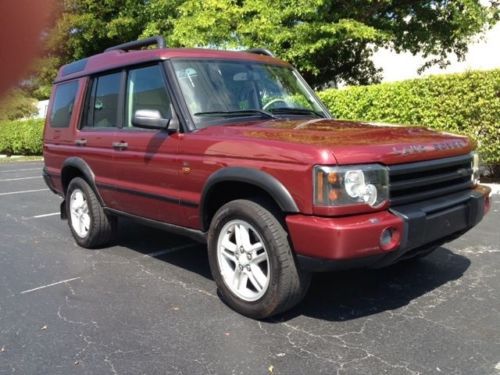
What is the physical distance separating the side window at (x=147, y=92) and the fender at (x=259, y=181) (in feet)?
2.80

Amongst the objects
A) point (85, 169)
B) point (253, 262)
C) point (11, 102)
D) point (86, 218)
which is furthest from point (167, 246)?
point (11, 102)

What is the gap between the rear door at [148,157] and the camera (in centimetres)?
429

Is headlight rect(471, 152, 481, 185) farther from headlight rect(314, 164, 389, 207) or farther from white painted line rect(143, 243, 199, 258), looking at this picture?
white painted line rect(143, 243, 199, 258)

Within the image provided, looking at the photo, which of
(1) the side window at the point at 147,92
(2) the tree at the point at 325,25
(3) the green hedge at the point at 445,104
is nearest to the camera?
(1) the side window at the point at 147,92

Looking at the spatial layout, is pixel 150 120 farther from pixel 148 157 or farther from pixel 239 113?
pixel 239 113

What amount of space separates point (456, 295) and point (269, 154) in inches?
71.2

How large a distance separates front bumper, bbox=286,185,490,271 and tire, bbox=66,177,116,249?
9.07 ft

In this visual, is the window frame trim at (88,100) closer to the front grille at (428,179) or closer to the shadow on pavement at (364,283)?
the shadow on pavement at (364,283)

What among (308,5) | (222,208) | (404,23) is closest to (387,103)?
(308,5)

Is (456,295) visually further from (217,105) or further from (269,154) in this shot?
→ (217,105)

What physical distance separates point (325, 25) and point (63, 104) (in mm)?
7411

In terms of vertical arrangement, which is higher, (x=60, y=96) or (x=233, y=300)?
(x=60, y=96)

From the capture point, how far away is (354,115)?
10.2m

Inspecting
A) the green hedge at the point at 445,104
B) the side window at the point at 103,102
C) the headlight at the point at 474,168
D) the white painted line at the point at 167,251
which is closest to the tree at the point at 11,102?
the headlight at the point at 474,168
